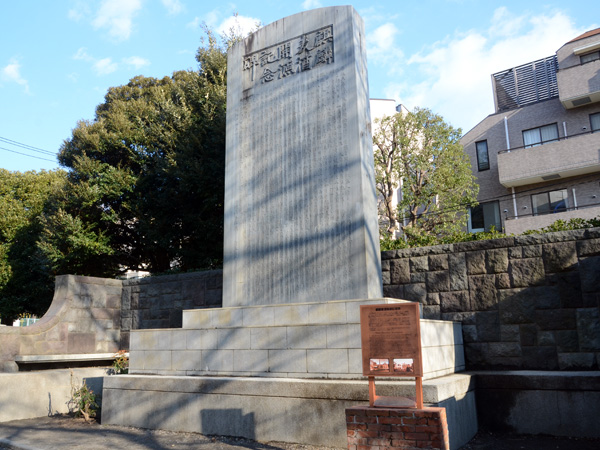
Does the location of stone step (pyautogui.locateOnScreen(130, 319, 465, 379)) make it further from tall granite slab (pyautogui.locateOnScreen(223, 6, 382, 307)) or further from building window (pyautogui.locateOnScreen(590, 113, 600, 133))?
building window (pyautogui.locateOnScreen(590, 113, 600, 133))

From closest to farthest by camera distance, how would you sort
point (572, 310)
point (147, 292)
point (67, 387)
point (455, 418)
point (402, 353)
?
point (402, 353)
point (455, 418)
point (572, 310)
point (67, 387)
point (147, 292)

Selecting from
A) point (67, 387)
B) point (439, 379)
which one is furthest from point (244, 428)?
point (67, 387)

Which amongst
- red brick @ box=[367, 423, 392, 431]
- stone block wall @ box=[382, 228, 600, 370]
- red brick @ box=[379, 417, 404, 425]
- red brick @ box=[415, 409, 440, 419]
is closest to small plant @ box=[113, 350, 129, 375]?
stone block wall @ box=[382, 228, 600, 370]

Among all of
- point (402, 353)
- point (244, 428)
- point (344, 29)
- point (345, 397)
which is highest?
point (344, 29)

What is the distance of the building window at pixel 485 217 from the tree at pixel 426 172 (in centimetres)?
225

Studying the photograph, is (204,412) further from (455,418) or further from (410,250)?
(410,250)

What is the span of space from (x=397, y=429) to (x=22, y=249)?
20824 millimetres

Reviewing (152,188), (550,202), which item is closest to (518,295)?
(152,188)

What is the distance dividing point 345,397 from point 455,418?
147 cm

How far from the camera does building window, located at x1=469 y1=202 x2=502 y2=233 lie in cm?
2356

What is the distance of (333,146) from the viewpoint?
28.8 feet

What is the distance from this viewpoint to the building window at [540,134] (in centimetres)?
2223

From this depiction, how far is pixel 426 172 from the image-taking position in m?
21.6

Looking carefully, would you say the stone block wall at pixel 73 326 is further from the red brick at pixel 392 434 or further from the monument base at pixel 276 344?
the red brick at pixel 392 434
